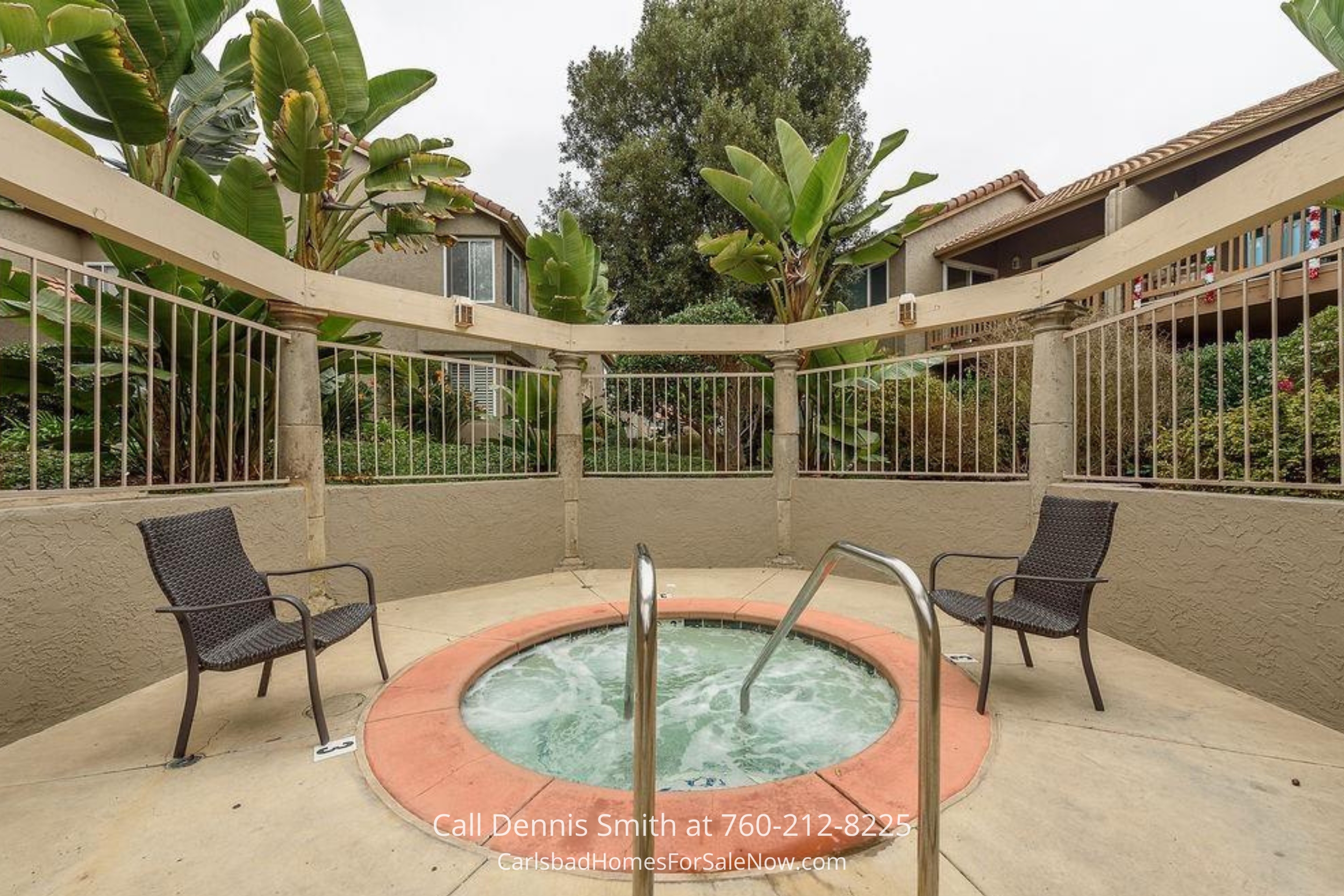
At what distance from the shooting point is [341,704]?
310cm

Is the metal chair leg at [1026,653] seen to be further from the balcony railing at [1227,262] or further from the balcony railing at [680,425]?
the balcony railing at [1227,262]

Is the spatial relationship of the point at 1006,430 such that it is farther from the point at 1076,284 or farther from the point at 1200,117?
the point at 1200,117

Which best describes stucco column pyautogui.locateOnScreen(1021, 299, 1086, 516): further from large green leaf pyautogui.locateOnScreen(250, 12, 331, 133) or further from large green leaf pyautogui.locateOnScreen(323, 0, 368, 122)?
large green leaf pyautogui.locateOnScreen(323, 0, 368, 122)

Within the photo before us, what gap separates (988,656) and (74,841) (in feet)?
13.3

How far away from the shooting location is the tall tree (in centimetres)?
1412

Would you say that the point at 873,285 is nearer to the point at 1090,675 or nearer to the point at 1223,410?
the point at 1223,410

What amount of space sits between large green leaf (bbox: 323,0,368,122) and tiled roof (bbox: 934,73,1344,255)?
12.8m

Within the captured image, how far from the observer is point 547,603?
5137 millimetres

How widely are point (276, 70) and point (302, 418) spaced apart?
2991 mm

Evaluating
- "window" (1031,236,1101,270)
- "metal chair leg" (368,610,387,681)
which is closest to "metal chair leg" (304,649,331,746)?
"metal chair leg" (368,610,387,681)

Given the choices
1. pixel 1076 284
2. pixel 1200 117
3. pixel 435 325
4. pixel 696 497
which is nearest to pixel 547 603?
pixel 696 497

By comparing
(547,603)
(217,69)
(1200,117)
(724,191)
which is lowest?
(547,603)

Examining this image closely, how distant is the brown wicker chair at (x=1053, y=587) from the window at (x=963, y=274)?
12.4 m

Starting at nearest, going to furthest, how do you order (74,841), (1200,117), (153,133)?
1. (74,841)
2. (153,133)
3. (1200,117)
